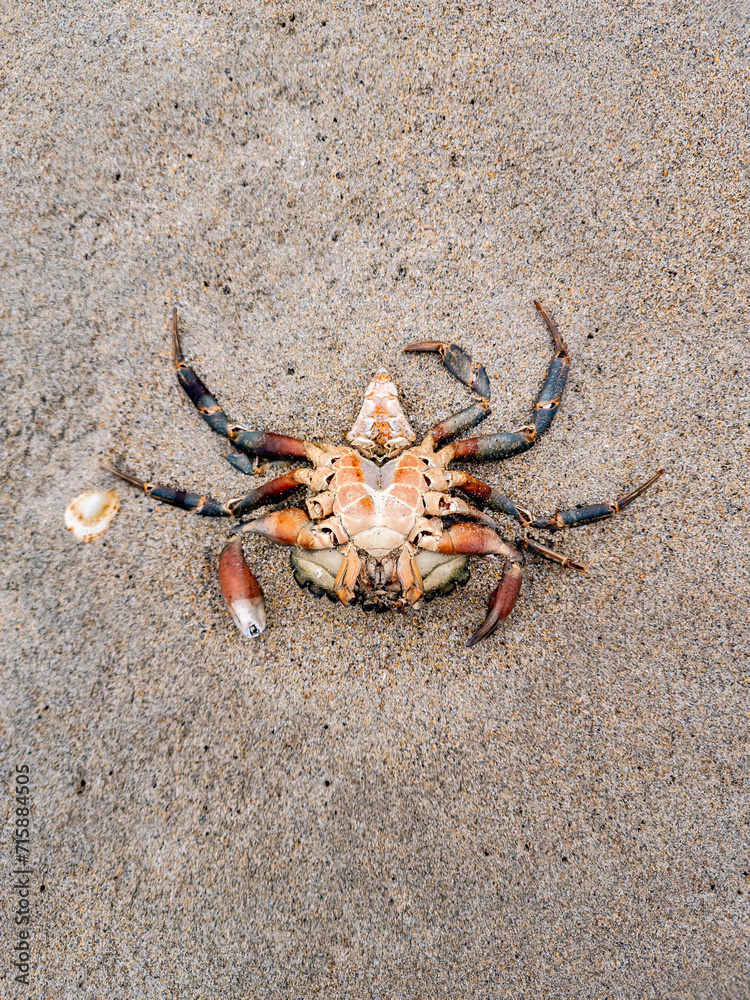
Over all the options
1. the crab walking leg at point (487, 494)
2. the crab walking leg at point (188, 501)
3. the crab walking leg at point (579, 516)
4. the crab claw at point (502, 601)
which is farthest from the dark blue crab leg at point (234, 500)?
the crab walking leg at point (579, 516)

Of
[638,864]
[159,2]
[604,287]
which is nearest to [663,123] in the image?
[604,287]

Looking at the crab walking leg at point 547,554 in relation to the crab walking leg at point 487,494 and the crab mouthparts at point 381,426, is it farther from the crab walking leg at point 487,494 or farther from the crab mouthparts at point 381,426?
the crab mouthparts at point 381,426

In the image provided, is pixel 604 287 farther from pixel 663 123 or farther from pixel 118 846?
pixel 118 846

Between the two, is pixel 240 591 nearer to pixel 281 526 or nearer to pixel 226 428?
pixel 281 526

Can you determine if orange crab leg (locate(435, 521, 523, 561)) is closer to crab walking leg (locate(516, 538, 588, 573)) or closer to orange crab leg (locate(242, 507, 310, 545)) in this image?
crab walking leg (locate(516, 538, 588, 573))

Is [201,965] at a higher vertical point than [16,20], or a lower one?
lower

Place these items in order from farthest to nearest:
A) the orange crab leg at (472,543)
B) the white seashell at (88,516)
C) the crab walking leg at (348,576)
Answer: the white seashell at (88,516) < the orange crab leg at (472,543) < the crab walking leg at (348,576)
